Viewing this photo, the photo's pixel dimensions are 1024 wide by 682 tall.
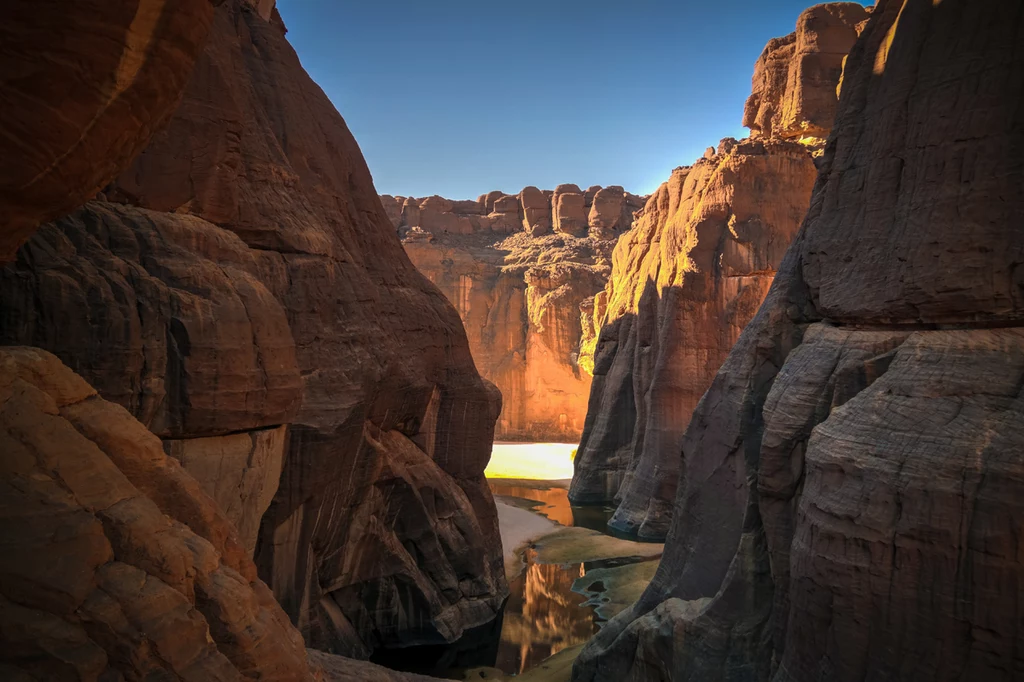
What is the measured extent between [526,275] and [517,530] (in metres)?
24.0

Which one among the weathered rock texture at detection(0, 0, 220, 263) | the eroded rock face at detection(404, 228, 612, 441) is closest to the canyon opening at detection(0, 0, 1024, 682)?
the weathered rock texture at detection(0, 0, 220, 263)

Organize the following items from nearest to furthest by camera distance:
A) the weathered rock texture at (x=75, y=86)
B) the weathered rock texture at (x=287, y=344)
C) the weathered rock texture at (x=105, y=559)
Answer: the weathered rock texture at (x=75, y=86)
the weathered rock texture at (x=105, y=559)
the weathered rock texture at (x=287, y=344)

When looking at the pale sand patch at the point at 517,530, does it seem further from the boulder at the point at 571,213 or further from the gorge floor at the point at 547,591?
the boulder at the point at 571,213

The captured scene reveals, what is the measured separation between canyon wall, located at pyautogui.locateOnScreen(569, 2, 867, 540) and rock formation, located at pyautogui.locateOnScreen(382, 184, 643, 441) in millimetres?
15269

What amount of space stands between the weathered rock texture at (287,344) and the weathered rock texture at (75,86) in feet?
12.3

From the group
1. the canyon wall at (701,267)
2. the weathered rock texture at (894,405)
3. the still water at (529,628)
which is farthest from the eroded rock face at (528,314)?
the weathered rock texture at (894,405)

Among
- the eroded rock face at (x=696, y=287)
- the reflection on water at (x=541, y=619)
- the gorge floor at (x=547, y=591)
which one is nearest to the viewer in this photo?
the gorge floor at (x=547, y=591)

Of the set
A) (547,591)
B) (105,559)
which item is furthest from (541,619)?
(105,559)

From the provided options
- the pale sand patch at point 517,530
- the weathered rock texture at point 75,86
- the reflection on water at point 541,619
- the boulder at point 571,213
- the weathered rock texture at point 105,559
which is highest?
the boulder at point 571,213

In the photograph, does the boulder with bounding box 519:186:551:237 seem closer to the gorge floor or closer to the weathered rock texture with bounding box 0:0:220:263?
the gorge floor

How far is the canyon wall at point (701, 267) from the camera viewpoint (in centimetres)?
2308

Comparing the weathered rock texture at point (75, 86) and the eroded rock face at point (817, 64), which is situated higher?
the eroded rock face at point (817, 64)

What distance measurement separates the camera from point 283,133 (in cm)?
1388

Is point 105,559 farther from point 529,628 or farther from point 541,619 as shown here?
point 541,619
